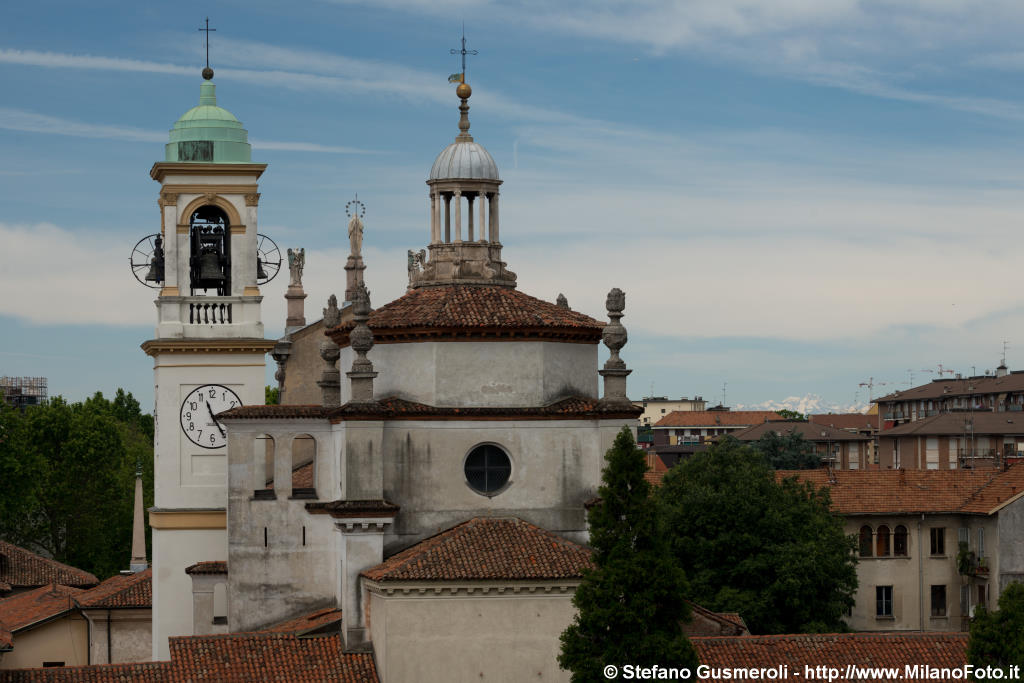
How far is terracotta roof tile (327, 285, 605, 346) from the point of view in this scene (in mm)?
Answer: 39406

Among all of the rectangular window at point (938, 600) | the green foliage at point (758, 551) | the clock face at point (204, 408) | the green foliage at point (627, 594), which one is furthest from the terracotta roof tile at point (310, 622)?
the rectangular window at point (938, 600)

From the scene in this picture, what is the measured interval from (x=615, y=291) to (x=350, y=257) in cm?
2711

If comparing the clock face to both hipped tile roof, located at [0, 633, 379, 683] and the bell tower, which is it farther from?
hipped tile roof, located at [0, 633, 379, 683]

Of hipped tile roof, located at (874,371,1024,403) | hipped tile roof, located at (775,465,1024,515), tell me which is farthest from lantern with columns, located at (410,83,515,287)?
hipped tile roof, located at (874,371,1024,403)

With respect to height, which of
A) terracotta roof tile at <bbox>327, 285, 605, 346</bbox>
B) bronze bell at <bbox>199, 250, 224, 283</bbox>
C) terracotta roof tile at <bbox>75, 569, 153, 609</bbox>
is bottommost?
terracotta roof tile at <bbox>75, 569, 153, 609</bbox>

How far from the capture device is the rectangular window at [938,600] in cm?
7431

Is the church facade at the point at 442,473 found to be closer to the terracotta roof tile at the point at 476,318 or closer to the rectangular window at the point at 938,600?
the terracotta roof tile at the point at 476,318

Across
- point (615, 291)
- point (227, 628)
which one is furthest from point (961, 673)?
point (227, 628)

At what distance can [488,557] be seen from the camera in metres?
37.1

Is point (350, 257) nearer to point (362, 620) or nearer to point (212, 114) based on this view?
point (212, 114)

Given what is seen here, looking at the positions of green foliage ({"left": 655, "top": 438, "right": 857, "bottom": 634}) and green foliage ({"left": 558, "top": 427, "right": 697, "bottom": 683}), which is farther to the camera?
green foliage ({"left": 655, "top": 438, "right": 857, "bottom": 634})

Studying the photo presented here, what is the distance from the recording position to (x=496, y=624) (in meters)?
36.7

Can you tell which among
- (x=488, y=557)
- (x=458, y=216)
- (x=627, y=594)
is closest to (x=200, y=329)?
(x=458, y=216)

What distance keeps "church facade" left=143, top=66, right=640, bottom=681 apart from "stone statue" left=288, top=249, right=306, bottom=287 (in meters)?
19.0
